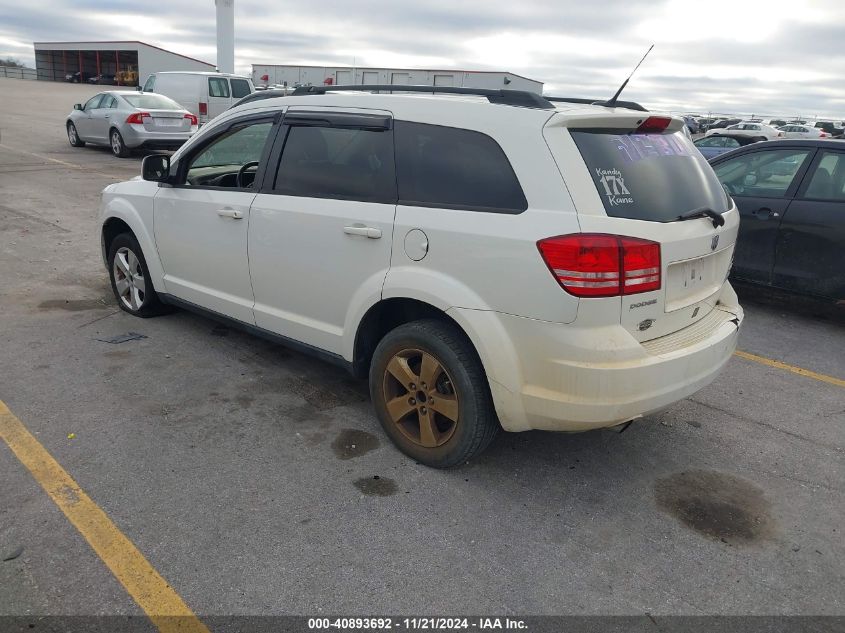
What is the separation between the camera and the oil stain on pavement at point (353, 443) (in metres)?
3.50

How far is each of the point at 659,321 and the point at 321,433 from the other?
1.89 meters

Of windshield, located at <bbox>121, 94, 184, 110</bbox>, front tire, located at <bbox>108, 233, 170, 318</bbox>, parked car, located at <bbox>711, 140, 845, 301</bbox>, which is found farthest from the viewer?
windshield, located at <bbox>121, 94, 184, 110</bbox>

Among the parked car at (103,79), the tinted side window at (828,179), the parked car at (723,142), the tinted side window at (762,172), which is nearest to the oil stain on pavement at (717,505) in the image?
the tinted side window at (828,179)

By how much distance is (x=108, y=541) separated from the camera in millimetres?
2717

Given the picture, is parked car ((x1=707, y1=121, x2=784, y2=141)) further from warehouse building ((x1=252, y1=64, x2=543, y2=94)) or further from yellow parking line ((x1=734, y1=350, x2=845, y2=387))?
yellow parking line ((x1=734, y1=350, x2=845, y2=387))

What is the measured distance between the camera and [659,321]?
2986mm

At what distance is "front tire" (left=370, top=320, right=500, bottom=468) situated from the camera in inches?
122

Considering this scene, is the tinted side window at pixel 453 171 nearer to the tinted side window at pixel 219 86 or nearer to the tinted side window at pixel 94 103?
the tinted side window at pixel 94 103

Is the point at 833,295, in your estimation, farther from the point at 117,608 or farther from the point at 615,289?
the point at 117,608

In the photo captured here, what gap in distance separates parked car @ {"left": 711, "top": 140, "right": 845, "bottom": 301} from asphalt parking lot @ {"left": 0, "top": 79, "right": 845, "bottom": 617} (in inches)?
44.6

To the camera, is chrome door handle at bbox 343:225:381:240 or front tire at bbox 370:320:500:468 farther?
chrome door handle at bbox 343:225:381:240

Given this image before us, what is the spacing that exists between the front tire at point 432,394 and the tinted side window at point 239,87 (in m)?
17.8

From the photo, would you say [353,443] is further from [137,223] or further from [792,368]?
[792,368]

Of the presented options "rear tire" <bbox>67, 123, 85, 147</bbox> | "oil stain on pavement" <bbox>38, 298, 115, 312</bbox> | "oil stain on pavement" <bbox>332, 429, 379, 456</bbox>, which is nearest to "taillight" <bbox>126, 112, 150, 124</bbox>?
"rear tire" <bbox>67, 123, 85, 147</bbox>
